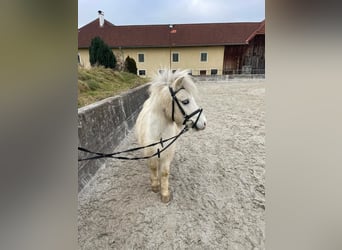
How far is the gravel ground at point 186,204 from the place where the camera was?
3.09ft

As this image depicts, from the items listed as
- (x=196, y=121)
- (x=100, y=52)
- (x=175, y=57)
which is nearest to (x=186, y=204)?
(x=196, y=121)

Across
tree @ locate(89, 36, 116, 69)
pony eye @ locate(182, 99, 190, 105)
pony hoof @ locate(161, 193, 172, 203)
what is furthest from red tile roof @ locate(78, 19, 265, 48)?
pony hoof @ locate(161, 193, 172, 203)

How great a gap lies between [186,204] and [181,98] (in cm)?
59

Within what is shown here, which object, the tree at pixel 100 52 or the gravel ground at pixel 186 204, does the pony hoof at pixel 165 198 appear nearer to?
the gravel ground at pixel 186 204

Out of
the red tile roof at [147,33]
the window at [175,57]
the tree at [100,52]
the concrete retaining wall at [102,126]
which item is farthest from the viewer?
the concrete retaining wall at [102,126]

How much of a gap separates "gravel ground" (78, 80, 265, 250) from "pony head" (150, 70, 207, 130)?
274mm

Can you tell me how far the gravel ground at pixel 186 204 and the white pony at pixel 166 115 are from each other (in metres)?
0.15

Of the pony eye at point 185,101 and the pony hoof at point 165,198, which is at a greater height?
the pony eye at point 185,101

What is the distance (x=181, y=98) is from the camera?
1.22 m

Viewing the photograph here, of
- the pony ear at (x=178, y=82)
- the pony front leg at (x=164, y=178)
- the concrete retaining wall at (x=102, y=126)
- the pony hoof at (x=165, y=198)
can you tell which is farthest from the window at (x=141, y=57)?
the pony hoof at (x=165, y=198)

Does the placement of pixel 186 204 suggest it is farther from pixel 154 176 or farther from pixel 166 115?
pixel 166 115

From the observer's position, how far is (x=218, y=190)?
1484 mm

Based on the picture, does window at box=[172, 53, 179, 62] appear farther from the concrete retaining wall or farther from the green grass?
→ the concrete retaining wall
